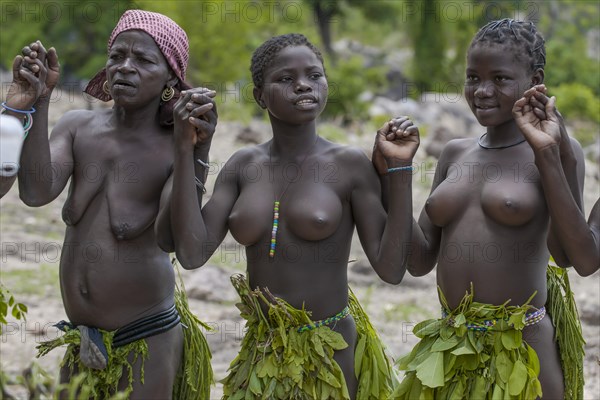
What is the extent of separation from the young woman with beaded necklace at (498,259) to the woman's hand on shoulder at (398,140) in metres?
0.12

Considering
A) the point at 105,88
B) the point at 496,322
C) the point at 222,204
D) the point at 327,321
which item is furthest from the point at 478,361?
the point at 105,88

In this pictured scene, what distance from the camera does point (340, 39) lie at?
115 ft

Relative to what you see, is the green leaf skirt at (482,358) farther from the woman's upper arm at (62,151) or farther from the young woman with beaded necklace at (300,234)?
the woman's upper arm at (62,151)

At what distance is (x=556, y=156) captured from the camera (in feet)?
9.78

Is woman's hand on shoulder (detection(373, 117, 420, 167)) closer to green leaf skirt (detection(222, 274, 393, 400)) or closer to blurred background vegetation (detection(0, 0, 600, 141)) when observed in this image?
green leaf skirt (detection(222, 274, 393, 400))

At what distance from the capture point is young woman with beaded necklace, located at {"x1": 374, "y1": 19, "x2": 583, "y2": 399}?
3.15 metres

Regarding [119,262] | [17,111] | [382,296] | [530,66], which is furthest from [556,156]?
[382,296]

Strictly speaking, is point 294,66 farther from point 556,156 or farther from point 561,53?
point 561,53

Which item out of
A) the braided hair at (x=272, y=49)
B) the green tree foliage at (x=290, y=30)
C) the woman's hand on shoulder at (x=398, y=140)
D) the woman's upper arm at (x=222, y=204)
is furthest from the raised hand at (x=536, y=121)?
the green tree foliage at (x=290, y=30)

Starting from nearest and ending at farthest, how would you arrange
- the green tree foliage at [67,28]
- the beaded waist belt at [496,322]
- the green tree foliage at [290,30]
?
1. the beaded waist belt at [496,322]
2. the green tree foliage at [290,30]
3. the green tree foliage at [67,28]

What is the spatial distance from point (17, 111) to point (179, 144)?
60cm

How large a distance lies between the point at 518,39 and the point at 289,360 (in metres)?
1.40

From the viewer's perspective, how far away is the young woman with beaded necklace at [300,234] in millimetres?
3240

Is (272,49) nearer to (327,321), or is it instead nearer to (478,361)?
(327,321)
